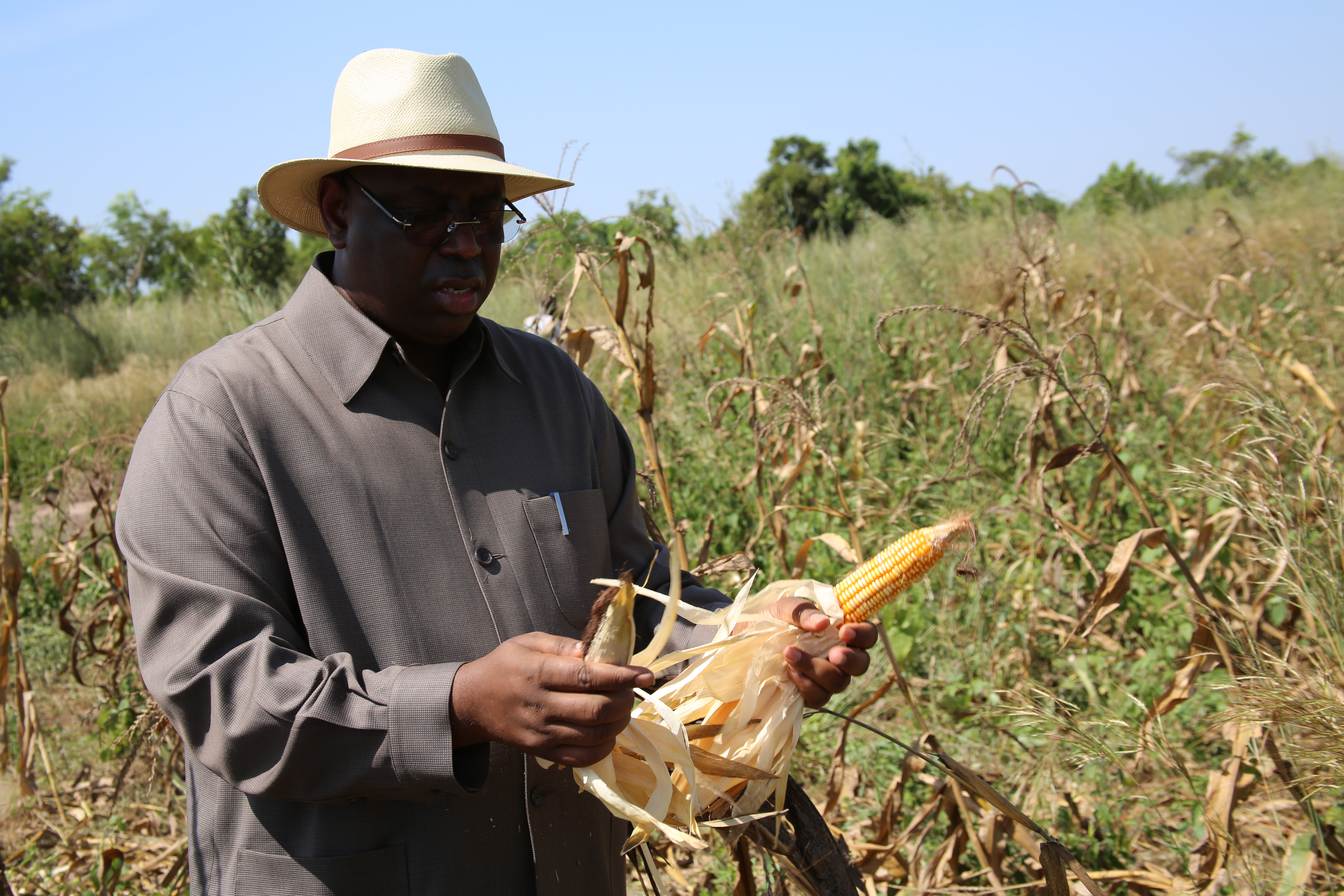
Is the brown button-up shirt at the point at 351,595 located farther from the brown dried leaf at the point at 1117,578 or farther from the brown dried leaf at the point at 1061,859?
the brown dried leaf at the point at 1117,578

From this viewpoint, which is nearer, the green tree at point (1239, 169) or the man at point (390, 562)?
the man at point (390, 562)

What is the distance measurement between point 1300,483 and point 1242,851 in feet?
2.77

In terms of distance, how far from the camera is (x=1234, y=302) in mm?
7000

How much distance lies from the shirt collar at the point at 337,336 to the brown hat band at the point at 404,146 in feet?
0.80

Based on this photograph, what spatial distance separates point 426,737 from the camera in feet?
4.09

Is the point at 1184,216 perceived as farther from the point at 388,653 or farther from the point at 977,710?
the point at 388,653

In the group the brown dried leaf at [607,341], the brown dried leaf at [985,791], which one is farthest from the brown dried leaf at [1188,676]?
the brown dried leaf at [607,341]

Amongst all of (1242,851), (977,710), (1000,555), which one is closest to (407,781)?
(1242,851)

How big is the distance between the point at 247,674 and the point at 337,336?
0.64m

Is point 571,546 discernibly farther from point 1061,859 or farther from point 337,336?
point 1061,859

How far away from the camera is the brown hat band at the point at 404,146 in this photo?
1.66 meters

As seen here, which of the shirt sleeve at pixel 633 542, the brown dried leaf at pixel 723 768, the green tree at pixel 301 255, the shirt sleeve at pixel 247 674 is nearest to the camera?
the shirt sleeve at pixel 247 674

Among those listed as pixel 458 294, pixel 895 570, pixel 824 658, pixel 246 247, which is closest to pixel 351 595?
pixel 458 294

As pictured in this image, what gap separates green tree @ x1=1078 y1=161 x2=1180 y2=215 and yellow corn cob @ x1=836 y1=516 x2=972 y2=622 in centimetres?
663
